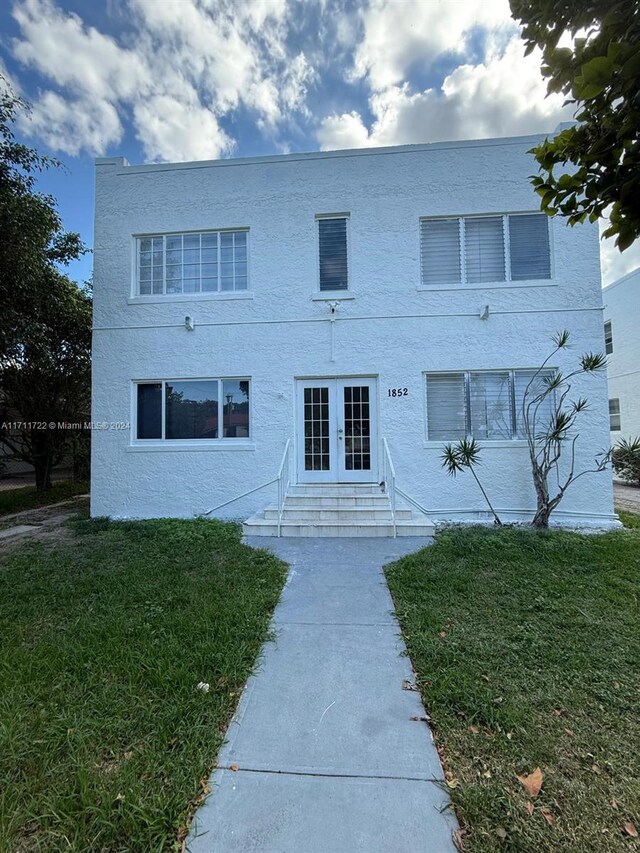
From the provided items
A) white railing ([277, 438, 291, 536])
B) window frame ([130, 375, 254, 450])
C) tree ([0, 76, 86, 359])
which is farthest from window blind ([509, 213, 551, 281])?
tree ([0, 76, 86, 359])

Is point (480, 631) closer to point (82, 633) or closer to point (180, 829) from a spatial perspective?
point (180, 829)

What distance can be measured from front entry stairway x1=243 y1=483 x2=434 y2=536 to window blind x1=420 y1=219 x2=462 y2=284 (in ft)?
14.5

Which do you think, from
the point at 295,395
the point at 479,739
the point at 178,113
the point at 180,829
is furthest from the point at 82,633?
the point at 178,113

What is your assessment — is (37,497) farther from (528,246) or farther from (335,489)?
(528,246)

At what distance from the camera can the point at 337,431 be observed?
802 centimetres

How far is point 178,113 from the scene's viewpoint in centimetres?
838

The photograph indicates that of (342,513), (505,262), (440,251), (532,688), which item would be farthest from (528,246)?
(532,688)

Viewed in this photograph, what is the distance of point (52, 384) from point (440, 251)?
11.2 metres

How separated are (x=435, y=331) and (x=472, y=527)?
375 centimetres

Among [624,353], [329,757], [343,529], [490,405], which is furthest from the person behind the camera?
[624,353]

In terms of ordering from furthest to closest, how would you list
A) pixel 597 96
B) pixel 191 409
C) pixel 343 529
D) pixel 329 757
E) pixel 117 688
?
pixel 191 409 → pixel 343 529 → pixel 117 688 → pixel 329 757 → pixel 597 96

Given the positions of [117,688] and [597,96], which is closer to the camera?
[597,96]

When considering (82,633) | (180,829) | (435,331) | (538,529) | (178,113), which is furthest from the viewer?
(178,113)

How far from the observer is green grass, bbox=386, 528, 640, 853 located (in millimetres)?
1822
